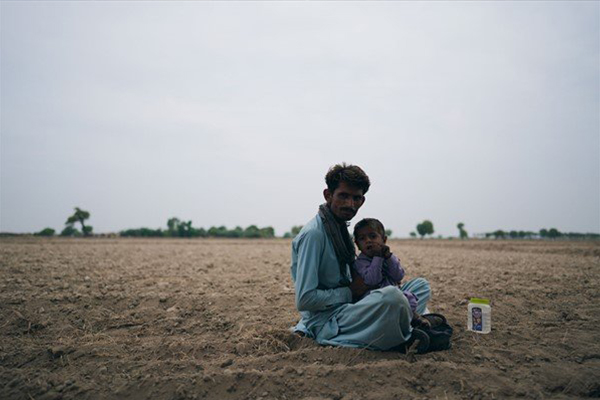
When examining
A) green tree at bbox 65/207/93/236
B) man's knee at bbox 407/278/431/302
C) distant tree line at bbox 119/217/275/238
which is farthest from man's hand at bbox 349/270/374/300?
green tree at bbox 65/207/93/236

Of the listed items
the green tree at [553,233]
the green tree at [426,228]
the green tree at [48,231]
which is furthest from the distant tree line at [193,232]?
the green tree at [553,233]

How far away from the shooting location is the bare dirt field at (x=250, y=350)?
9.49 feet

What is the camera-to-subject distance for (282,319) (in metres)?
5.04

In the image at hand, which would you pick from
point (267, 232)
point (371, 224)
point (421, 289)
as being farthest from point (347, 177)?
point (267, 232)

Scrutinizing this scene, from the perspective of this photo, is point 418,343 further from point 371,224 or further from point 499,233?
point 499,233

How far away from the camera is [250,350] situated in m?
3.80

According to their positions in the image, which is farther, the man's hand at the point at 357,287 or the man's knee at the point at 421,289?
the man's knee at the point at 421,289

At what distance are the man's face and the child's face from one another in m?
0.21

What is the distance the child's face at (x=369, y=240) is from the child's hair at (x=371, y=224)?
33mm

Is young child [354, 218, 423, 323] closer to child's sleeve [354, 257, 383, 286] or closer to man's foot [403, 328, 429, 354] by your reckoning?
child's sleeve [354, 257, 383, 286]

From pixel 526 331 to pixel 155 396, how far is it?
4064 mm

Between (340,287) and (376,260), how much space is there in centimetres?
50

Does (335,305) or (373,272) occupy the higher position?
(373,272)

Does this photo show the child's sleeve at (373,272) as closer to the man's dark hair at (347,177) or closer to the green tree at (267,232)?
the man's dark hair at (347,177)
